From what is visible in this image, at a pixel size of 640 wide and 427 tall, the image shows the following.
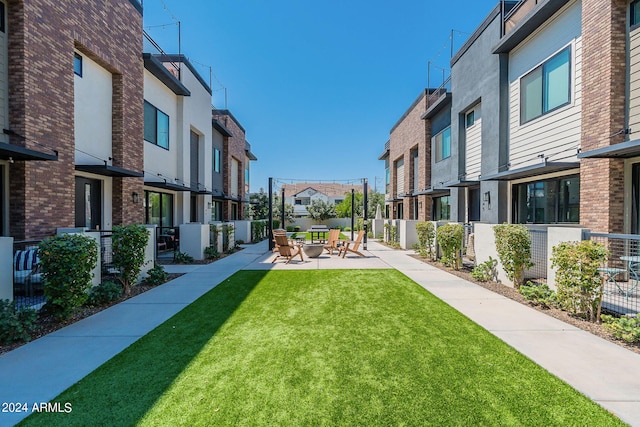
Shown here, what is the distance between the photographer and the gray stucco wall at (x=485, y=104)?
10.1 metres

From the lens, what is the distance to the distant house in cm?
5259

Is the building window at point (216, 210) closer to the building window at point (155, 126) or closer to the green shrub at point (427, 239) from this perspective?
the building window at point (155, 126)

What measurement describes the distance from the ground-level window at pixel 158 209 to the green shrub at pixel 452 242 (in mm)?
10013

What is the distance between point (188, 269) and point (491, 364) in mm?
8614

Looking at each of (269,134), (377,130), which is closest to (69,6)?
(377,130)

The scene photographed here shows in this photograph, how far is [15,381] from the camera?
121 inches

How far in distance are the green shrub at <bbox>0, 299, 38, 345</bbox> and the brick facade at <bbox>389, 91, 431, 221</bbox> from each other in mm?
16159

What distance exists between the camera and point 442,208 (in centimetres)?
1582

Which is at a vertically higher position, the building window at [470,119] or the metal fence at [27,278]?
the building window at [470,119]

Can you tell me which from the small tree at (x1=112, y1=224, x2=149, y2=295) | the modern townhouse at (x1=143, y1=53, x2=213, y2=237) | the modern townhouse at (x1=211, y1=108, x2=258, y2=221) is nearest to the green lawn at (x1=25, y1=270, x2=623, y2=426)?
the small tree at (x1=112, y1=224, x2=149, y2=295)

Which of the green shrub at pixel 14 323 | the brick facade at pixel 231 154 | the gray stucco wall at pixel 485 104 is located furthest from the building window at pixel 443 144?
the green shrub at pixel 14 323

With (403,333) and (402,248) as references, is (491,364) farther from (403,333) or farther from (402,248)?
(402,248)

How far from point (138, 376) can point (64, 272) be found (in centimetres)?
257

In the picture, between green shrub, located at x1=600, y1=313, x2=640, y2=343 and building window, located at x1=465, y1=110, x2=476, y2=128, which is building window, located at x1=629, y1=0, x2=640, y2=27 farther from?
green shrub, located at x1=600, y1=313, x2=640, y2=343
